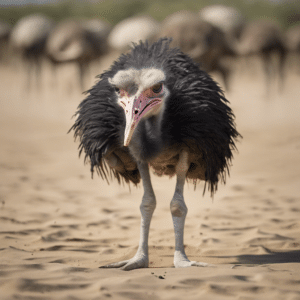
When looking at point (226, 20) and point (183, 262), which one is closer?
point (183, 262)

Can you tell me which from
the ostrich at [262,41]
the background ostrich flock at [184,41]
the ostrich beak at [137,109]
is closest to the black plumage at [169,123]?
the ostrich beak at [137,109]

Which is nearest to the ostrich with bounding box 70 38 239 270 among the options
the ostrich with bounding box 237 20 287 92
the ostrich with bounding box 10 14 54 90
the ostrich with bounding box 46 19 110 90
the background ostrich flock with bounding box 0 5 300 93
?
the background ostrich flock with bounding box 0 5 300 93

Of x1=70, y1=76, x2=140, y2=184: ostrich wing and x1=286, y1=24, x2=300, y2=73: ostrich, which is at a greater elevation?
x1=286, y1=24, x2=300, y2=73: ostrich

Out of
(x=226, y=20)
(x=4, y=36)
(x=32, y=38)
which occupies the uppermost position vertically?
(x=4, y=36)

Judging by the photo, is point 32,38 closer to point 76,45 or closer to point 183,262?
point 76,45

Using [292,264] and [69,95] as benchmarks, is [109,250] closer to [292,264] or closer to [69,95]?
[292,264]

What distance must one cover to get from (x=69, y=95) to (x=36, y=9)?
7.58m

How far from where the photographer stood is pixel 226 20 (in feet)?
52.8

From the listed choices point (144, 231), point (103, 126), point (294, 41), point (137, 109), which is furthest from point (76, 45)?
point (137, 109)

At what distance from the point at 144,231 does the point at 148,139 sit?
2.86 ft

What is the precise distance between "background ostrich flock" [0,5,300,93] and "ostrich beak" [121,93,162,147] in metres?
9.58

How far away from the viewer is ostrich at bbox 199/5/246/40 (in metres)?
15.8

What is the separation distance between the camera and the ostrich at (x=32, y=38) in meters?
16.6

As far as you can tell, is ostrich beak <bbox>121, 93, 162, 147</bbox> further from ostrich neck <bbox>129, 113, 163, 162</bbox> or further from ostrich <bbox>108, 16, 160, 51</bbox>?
ostrich <bbox>108, 16, 160, 51</bbox>
